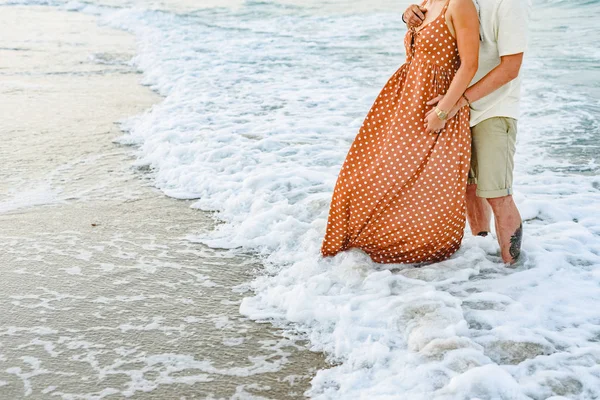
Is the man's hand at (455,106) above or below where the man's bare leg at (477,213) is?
above

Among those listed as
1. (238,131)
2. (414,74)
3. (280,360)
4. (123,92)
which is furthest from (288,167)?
(123,92)

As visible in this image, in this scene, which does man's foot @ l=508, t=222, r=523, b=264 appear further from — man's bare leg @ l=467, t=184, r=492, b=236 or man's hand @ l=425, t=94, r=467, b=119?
man's hand @ l=425, t=94, r=467, b=119

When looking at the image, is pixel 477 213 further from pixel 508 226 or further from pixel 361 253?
pixel 361 253

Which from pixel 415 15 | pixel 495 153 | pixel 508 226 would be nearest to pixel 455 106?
pixel 495 153

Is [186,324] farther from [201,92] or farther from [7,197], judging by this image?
[201,92]

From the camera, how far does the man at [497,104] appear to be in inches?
122

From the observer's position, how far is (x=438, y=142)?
11.4ft

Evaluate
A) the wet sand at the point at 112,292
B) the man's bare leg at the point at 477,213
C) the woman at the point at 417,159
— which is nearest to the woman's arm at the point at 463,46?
the woman at the point at 417,159

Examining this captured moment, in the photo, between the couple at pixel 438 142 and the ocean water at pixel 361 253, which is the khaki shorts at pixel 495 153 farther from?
the ocean water at pixel 361 253

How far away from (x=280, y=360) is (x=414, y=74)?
1.69 metres

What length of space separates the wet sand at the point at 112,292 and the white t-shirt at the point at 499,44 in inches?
64.0

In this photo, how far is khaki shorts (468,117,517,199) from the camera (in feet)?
11.3

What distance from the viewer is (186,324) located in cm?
341

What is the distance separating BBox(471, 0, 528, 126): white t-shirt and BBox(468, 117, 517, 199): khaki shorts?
0.16 feet
